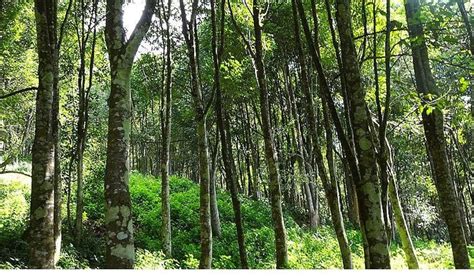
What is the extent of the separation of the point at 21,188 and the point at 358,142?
59.9ft

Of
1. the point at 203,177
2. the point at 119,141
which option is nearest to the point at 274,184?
the point at 203,177

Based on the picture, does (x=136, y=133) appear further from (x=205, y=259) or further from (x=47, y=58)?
(x=47, y=58)

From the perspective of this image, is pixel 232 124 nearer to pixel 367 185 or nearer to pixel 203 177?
pixel 203 177

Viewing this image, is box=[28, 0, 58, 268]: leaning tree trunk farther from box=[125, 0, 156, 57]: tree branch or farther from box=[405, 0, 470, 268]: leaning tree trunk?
box=[405, 0, 470, 268]: leaning tree trunk

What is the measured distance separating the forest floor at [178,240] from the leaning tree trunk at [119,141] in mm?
6613

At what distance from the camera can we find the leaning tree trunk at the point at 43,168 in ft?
14.5

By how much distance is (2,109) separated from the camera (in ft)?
49.4

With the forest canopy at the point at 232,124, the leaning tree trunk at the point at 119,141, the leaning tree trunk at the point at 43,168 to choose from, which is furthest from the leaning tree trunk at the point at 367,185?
the leaning tree trunk at the point at 43,168

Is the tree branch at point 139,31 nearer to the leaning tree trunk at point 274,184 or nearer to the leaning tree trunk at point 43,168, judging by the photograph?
the leaning tree trunk at point 43,168

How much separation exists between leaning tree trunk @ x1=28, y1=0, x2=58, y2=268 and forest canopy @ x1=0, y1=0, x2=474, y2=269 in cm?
1

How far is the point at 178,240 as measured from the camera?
14.5m

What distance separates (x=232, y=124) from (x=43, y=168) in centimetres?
2115

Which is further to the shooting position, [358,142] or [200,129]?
[200,129]
